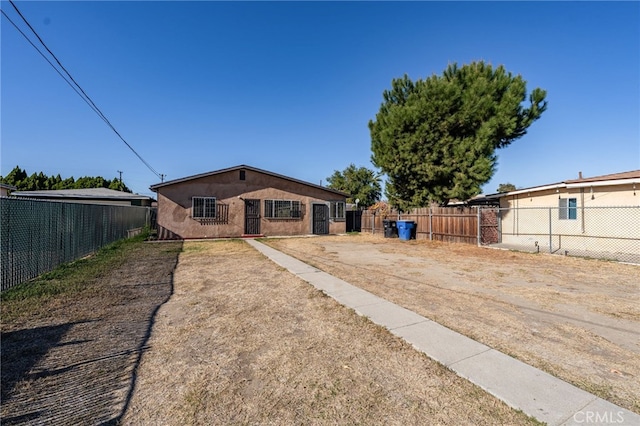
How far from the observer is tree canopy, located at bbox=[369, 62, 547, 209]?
15.4 m

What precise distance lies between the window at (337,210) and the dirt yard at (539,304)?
10.00m

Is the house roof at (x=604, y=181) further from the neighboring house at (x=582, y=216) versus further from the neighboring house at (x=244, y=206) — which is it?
the neighboring house at (x=244, y=206)

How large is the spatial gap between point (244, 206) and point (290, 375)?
584 inches

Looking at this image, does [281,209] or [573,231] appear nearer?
[573,231]

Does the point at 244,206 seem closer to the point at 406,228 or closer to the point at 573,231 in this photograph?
the point at 406,228

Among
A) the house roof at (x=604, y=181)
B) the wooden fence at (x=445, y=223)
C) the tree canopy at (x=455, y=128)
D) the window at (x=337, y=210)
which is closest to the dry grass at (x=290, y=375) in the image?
the wooden fence at (x=445, y=223)

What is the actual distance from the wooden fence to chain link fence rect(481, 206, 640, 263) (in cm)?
73

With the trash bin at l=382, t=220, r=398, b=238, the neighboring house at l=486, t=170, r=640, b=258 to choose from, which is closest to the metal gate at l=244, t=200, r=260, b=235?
the trash bin at l=382, t=220, r=398, b=238

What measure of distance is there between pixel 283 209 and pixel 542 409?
52.9 ft

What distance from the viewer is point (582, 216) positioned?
1155 centimetres

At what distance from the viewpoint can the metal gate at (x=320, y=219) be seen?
61.1ft

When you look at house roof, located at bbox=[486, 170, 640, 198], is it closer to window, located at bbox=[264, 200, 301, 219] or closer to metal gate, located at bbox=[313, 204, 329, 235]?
metal gate, located at bbox=[313, 204, 329, 235]

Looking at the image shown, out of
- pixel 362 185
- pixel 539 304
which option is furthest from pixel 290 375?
pixel 362 185

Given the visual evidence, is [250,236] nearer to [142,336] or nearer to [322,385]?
[142,336]
